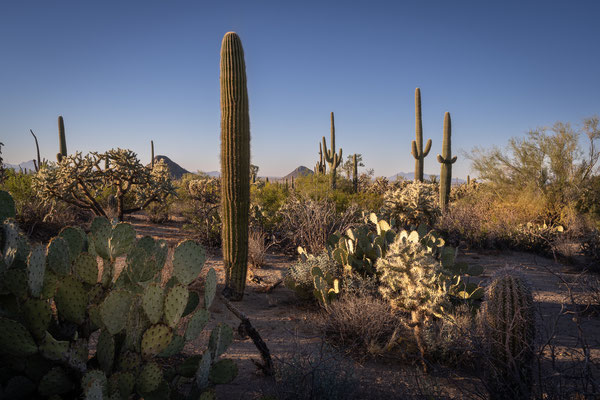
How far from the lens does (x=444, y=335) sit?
11.6ft

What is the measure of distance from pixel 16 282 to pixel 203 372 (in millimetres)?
1014

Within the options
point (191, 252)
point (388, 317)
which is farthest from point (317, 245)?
point (191, 252)

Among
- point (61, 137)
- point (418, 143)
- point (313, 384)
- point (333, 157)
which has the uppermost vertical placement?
point (61, 137)

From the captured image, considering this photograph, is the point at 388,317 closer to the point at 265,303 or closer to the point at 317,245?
the point at 265,303

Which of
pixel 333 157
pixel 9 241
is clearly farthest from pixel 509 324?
pixel 333 157

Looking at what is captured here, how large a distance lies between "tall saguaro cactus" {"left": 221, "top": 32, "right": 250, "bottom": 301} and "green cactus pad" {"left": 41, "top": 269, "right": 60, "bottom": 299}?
3.28 meters

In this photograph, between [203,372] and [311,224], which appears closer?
[203,372]

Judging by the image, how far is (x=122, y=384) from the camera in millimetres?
1659

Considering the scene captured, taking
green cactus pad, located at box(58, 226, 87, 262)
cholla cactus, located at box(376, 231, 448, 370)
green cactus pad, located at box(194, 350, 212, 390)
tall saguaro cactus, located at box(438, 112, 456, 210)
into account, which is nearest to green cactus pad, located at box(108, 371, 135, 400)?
green cactus pad, located at box(194, 350, 212, 390)

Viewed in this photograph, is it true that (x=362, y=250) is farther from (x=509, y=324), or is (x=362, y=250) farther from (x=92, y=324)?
(x=92, y=324)

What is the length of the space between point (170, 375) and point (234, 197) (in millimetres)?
3213

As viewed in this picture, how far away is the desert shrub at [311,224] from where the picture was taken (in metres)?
7.38

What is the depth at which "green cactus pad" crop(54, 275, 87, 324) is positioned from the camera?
1.76 m

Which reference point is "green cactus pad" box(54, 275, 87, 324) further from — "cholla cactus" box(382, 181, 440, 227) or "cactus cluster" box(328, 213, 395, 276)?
"cholla cactus" box(382, 181, 440, 227)
